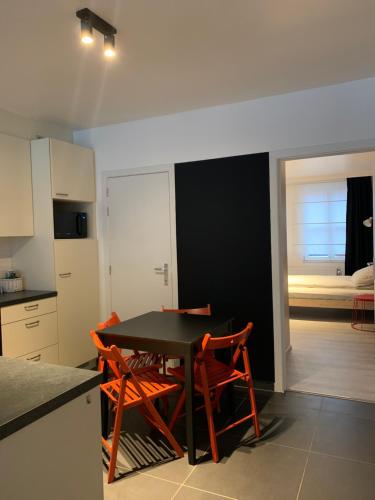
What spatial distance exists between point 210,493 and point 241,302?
171 cm

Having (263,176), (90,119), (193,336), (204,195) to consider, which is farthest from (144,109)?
(193,336)

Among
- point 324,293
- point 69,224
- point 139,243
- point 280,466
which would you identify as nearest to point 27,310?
point 69,224

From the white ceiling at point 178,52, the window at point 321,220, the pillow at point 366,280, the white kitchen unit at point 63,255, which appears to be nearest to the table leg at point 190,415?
the white kitchen unit at point 63,255

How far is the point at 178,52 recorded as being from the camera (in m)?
2.47

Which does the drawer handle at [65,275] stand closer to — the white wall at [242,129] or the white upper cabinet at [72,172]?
the white wall at [242,129]

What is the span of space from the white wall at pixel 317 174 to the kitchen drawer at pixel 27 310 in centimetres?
417

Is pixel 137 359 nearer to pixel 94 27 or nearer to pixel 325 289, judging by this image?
pixel 94 27

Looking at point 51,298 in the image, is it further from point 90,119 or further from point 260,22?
point 260,22

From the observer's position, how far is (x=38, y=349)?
3.37m

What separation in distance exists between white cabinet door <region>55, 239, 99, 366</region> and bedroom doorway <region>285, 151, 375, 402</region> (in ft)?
6.86

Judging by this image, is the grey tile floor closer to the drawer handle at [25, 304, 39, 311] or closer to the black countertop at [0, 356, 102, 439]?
the black countertop at [0, 356, 102, 439]

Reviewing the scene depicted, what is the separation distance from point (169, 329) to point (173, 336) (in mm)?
191

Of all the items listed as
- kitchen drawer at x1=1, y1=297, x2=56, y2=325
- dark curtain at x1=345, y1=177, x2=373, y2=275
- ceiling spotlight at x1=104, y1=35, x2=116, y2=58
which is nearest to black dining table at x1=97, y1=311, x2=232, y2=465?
kitchen drawer at x1=1, y1=297, x2=56, y2=325

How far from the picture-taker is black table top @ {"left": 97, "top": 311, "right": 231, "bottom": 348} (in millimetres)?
2391
